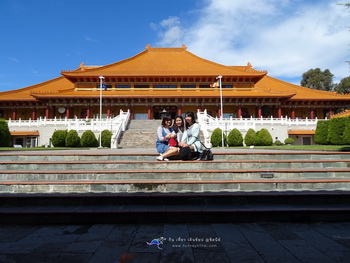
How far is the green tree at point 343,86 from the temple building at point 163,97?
22708 mm

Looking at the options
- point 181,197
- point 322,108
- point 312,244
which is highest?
point 322,108

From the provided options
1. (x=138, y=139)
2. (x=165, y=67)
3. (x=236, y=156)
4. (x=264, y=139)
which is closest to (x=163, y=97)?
(x=165, y=67)

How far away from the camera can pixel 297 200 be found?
4434mm

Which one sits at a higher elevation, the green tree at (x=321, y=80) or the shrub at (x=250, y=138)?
the green tree at (x=321, y=80)

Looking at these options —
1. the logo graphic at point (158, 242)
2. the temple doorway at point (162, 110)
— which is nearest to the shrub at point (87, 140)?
the temple doorway at point (162, 110)

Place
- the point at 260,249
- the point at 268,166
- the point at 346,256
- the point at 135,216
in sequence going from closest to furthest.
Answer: the point at 346,256, the point at 260,249, the point at 135,216, the point at 268,166

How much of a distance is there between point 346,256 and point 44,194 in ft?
17.7

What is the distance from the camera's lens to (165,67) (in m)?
30.9

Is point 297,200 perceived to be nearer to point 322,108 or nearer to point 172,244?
point 172,244

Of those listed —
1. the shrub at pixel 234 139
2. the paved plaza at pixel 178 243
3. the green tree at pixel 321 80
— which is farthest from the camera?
the green tree at pixel 321 80

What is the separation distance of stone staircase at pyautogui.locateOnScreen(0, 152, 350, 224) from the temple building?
20072 millimetres

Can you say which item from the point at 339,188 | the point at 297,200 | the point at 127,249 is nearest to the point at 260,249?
the point at 127,249

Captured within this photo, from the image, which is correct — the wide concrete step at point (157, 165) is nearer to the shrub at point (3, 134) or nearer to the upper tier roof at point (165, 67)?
the shrub at point (3, 134)

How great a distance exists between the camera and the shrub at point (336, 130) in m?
14.4
